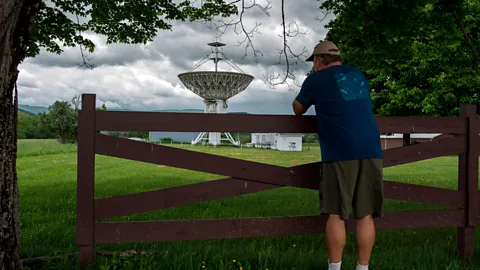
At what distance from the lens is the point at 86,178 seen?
3057 mm

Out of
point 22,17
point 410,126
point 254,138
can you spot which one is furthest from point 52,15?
point 254,138

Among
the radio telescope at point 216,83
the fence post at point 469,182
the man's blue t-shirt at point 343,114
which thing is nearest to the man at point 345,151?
the man's blue t-shirt at point 343,114

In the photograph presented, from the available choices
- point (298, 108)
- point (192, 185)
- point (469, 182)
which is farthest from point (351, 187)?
point (469, 182)

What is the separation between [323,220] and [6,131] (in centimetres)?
257

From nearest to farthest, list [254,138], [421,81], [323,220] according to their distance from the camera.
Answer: [323,220] < [421,81] < [254,138]

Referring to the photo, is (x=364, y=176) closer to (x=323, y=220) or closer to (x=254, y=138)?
(x=323, y=220)

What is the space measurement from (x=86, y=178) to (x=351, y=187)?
80.0 inches

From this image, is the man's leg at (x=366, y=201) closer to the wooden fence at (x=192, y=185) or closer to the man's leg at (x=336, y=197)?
the man's leg at (x=336, y=197)

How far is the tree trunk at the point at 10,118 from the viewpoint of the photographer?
A: 255cm

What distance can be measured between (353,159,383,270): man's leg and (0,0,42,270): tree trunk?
8.04 feet

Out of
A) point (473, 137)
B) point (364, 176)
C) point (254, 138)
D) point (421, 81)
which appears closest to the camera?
point (364, 176)

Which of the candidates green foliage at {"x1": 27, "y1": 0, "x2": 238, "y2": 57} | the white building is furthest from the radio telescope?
green foliage at {"x1": 27, "y1": 0, "x2": 238, "y2": 57}

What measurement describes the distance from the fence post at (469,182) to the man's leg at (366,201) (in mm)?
1517

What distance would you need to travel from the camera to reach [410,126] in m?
3.58
